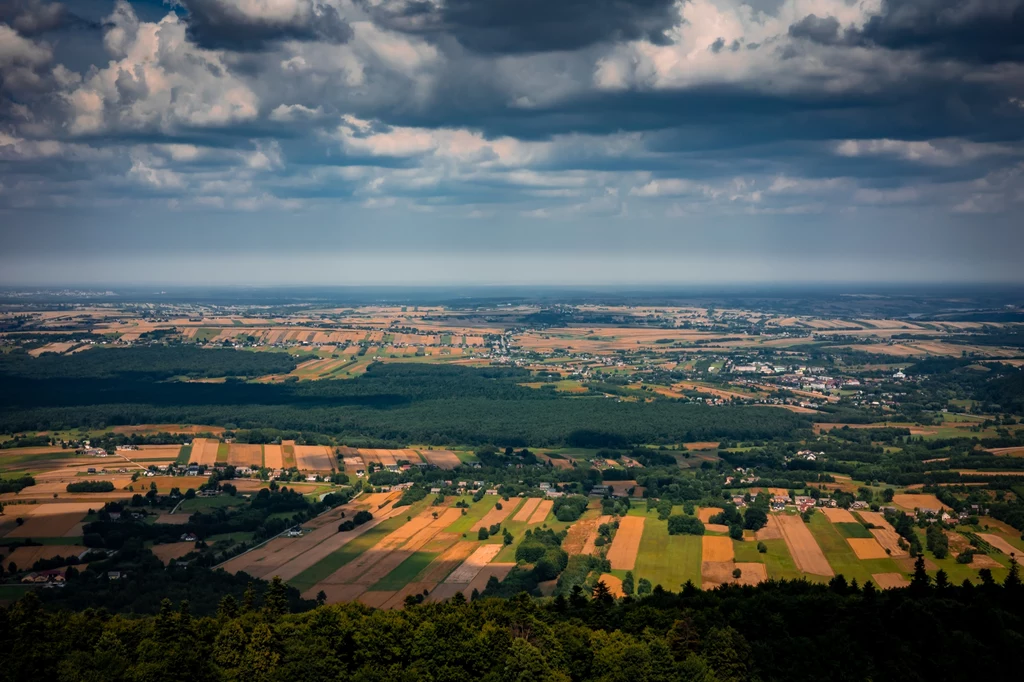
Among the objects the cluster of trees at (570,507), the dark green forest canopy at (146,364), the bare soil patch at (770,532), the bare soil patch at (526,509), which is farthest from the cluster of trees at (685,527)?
the dark green forest canopy at (146,364)

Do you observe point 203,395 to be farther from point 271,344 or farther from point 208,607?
point 208,607

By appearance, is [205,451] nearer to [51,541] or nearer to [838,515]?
[51,541]

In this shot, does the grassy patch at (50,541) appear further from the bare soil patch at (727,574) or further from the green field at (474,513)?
the bare soil patch at (727,574)

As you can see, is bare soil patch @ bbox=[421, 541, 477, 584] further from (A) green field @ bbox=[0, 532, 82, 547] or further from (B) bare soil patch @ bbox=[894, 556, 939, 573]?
(B) bare soil patch @ bbox=[894, 556, 939, 573]

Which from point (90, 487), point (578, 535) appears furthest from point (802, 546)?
point (90, 487)

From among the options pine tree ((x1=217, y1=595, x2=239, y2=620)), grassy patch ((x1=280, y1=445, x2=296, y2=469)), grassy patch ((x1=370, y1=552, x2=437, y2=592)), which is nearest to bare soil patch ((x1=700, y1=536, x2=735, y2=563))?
A: grassy patch ((x1=370, y1=552, x2=437, y2=592))
